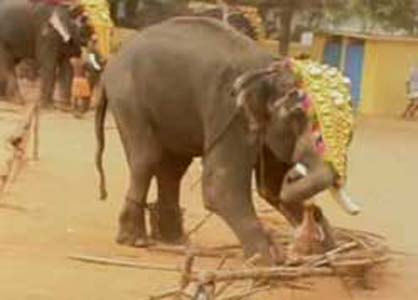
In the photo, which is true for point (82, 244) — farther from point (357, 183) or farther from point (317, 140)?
point (357, 183)

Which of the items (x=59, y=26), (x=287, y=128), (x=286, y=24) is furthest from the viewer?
(x=286, y=24)

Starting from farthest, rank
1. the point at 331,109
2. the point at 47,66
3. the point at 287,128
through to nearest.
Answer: the point at 47,66 < the point at 287,128 < the point at 331,109

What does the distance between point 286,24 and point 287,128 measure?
2211 centimetres

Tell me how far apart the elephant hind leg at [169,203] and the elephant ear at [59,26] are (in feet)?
34.6

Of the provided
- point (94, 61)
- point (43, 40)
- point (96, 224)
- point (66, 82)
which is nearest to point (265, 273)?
point (96, 224)

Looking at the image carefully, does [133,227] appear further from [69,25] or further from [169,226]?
[69,25]

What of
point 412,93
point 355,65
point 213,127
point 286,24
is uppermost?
point 213,127

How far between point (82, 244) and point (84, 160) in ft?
18.0

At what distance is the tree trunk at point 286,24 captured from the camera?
3025 centimetres

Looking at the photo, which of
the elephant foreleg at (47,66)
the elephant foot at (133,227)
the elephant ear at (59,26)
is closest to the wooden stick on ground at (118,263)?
the elephant foot at (133,227)

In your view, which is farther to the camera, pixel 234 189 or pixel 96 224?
pixel 96 224

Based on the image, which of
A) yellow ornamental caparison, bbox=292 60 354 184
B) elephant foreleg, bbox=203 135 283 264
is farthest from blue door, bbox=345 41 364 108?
yellow ornamental caparison, bbox=292 60 354 184

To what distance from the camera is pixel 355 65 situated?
32.2 metres

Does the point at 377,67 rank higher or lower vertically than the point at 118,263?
lower
